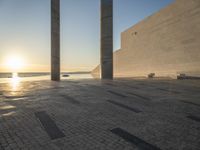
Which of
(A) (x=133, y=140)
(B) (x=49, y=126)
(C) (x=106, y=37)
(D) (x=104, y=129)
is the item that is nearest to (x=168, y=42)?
(C) (x=106, y=37)

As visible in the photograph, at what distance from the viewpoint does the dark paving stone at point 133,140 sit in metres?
2.52

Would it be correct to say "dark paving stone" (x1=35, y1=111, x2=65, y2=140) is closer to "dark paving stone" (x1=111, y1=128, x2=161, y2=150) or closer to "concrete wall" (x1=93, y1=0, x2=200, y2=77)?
"dark paving stone" (x1=111, y1=128, x2=161, y2=150)

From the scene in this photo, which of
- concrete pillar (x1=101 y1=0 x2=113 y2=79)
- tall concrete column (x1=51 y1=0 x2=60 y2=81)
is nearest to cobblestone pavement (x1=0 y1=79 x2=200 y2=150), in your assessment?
concrete pillar (x1=101 y1=0 x2=113 y2=79)

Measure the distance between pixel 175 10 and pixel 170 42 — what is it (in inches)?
231

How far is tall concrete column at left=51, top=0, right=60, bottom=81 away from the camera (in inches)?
727

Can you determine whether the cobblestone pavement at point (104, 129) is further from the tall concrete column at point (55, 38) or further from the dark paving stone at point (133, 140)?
the tall concrete column at point (55, 38)

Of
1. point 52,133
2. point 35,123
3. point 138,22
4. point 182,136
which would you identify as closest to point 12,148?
point 52,133

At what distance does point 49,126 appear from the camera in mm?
3453

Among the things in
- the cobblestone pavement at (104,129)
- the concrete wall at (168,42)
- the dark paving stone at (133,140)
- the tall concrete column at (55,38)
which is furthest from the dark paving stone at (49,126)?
the concrete wall at (168,42)

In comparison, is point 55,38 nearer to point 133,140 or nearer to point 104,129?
point 104,129

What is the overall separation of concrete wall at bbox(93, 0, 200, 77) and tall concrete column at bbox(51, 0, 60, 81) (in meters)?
19.8

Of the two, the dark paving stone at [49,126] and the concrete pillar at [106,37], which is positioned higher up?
the concrete pillar at [106,37]

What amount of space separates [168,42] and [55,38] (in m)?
21.4

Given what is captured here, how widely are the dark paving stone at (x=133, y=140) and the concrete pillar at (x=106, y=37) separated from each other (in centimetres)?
1528
